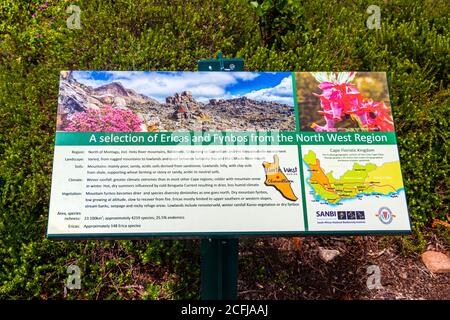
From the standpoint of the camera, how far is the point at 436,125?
4.76 metres

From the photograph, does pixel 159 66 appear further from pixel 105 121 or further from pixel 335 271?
pixel 335 271

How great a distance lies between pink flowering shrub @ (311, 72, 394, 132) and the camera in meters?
2.93

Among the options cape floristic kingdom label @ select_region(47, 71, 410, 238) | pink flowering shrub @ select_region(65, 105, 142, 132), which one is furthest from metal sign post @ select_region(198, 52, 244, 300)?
pink flowering shrub @ select_region(65, 105, 142, 132)

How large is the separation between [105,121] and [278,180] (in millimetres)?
1152

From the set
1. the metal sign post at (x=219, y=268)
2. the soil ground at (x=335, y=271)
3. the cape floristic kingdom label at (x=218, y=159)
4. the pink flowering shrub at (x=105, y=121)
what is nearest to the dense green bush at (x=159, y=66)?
the soil ground at (x=335, y=271)

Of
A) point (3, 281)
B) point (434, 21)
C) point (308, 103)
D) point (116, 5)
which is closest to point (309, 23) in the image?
point (434, 21)

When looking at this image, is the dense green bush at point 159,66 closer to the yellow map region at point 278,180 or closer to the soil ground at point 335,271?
the soil ground at point 335,271

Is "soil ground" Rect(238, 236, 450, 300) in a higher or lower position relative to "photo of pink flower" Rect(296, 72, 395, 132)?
lower

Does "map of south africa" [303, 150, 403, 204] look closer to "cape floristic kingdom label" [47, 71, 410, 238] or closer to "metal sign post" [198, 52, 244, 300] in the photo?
"cape floristic kingdom label" [47, 71, 410, 238]

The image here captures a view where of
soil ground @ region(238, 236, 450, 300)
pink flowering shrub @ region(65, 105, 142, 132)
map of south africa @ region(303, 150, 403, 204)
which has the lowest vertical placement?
soil ground @ region(238, 236, 450, 300)

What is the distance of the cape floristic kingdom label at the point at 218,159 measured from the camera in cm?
264

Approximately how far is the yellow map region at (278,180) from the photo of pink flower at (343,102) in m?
0.35

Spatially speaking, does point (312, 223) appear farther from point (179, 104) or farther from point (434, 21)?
point (434, 21)

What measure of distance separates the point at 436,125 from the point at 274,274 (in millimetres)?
2455
